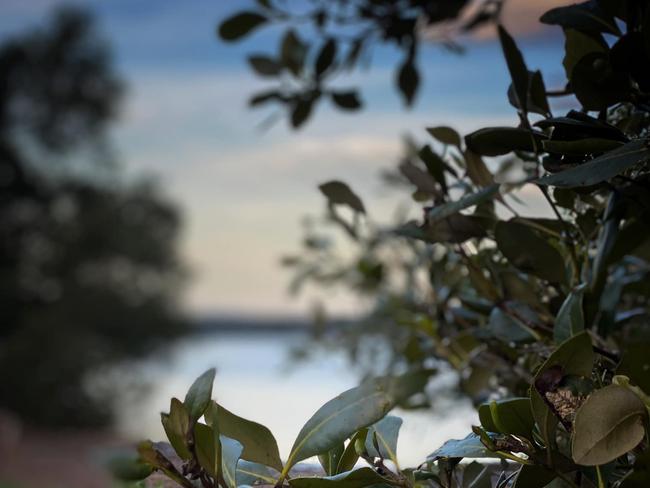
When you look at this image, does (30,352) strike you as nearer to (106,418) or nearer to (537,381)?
(106,418)

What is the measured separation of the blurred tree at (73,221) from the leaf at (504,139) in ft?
8.94

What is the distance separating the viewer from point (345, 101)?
1.49 ft

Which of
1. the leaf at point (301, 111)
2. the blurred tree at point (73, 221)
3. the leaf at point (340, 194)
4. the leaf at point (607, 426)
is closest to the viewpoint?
the leaf at point (607, 426)

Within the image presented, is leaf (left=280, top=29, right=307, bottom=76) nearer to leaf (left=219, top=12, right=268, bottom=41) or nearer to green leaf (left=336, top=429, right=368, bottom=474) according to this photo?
leaf (left=219, top=12, right=268, bottom=41)

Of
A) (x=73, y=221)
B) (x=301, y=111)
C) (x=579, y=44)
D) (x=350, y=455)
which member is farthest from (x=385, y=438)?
(x=73, y=221)

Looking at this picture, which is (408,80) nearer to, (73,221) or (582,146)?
(582,146)

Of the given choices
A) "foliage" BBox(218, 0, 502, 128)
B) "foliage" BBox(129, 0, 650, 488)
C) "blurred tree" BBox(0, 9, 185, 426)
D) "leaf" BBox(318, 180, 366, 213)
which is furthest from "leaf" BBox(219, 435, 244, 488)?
"blurred tree" BBox(0, 9, 185, 426)

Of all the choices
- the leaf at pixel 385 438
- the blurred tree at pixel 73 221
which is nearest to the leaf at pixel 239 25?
the leaf at pixel 385 438

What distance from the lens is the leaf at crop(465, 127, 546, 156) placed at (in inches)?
7.0

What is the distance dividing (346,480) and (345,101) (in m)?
0.34


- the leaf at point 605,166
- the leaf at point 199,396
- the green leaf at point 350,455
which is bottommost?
the green leaf at point 350,455

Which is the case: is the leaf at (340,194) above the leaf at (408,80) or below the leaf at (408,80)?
below

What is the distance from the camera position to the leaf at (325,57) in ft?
1.40

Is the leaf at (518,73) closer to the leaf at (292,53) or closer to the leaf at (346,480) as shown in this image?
the leaf at (346,480)
